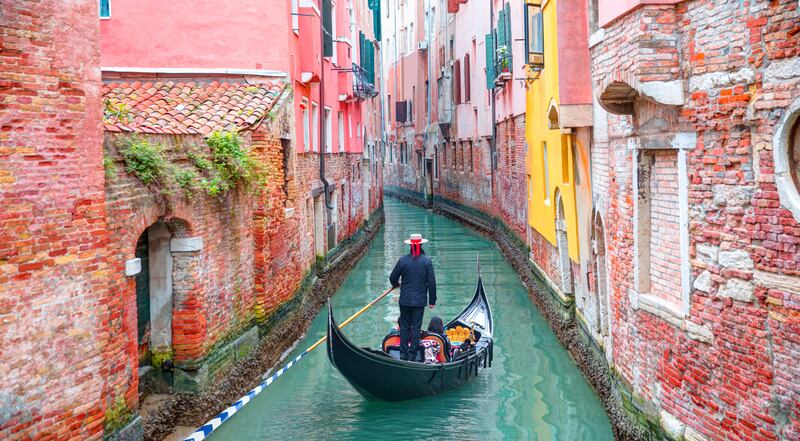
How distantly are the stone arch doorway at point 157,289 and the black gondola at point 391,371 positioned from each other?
1424 millimetres

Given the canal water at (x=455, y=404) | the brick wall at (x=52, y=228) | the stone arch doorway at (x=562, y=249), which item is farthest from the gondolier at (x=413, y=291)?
the brick wall at (x=52, y=228)

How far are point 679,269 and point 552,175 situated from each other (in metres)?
6.22

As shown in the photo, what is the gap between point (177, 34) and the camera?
10.7 meters

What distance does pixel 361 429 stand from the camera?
7832 millimetres

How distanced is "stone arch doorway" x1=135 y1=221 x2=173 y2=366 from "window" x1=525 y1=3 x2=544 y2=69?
222 inches

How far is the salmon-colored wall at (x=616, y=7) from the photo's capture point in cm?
552

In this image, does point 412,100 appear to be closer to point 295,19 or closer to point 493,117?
point 493,117

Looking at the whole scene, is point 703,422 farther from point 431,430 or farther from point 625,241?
point 431,430

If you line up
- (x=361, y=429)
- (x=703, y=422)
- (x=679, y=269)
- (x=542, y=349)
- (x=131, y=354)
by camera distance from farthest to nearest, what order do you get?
(x=542, y=349) → (x=361, y=429) → (x=131, y=354) → (x=679, y=269) → (x=703, y=422)

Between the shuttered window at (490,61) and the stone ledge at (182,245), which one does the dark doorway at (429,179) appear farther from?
the stone ledge at (182,245)

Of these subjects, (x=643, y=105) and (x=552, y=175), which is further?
(x=552, y=175)

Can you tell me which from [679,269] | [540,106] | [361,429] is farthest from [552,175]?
[679,269]

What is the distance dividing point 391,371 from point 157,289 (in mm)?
2223

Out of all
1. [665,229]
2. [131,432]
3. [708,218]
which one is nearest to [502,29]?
[665,229]
